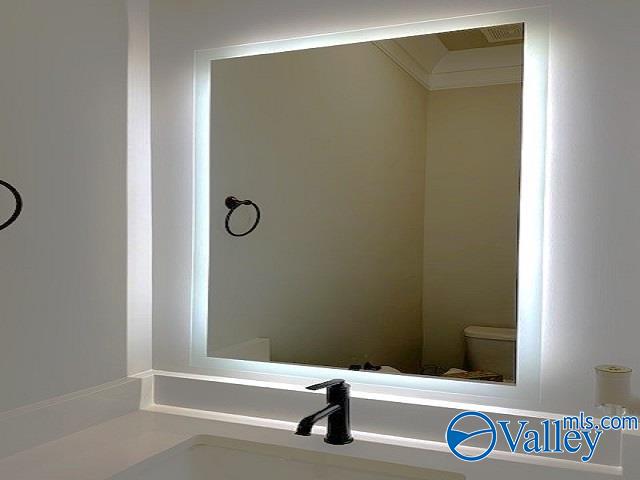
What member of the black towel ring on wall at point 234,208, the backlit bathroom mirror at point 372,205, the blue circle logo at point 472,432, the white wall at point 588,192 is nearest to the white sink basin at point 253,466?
the blue circle logo at point 472,432

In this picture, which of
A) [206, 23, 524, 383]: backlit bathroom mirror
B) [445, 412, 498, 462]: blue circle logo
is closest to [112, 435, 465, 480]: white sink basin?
[445, 412, 498, 462]: blue circle logo

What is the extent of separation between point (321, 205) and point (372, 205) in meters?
0.13

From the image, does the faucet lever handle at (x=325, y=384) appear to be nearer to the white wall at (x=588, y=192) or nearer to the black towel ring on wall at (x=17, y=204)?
the white wall at (x=588, y=192)

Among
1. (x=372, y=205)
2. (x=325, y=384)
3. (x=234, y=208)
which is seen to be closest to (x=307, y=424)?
(x=325, y=384)

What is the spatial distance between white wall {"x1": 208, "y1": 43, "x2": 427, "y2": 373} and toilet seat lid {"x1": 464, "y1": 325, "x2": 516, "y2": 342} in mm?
112

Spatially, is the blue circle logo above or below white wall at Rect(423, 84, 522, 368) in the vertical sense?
below

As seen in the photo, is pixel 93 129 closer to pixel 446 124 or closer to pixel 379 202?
pixel 379 202

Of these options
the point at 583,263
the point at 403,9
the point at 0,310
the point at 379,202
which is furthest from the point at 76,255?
the point at 583,263

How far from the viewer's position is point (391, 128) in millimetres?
1485

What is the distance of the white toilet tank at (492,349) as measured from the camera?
4.48 feet

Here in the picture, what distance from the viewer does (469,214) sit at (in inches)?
56.4

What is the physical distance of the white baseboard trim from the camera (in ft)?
4.30

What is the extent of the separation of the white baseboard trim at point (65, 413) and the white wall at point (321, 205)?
0.79 feet

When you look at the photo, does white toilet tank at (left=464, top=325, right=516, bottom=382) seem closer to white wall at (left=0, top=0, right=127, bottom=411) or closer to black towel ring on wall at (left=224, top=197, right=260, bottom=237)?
black towel ring on wall at (left=224, top=197, right=260, bottom=237)
